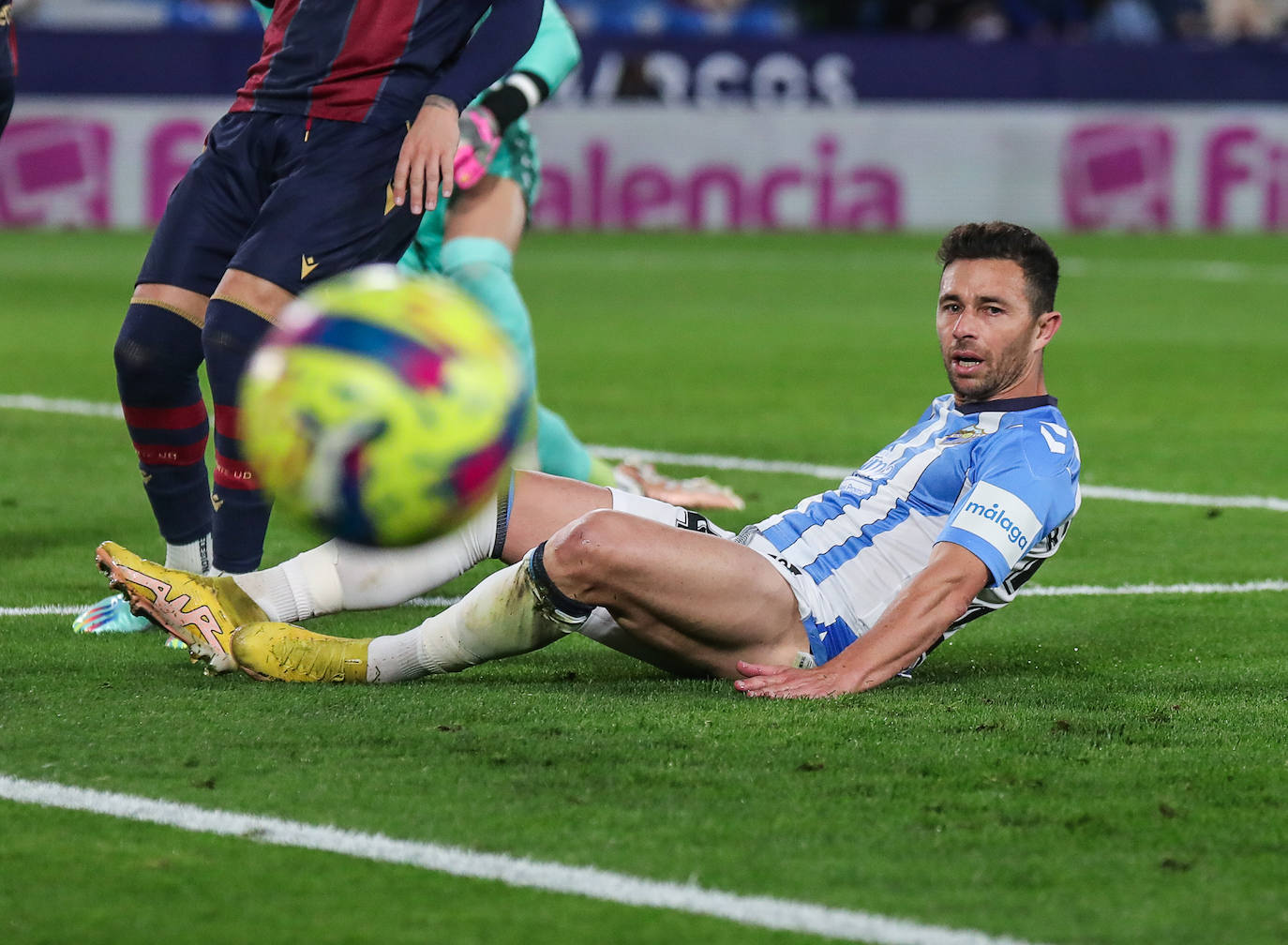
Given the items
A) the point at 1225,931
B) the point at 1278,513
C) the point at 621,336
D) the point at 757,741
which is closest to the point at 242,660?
the point at 757,741

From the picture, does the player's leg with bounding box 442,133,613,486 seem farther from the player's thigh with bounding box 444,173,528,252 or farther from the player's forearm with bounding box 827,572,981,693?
the player's forearm with bounding box 827,572,981,693

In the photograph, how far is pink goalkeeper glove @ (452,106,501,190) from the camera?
6746 millimetres

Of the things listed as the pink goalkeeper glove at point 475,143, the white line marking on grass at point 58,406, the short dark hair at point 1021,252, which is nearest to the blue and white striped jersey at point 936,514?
the short dark hair at point 1021,252

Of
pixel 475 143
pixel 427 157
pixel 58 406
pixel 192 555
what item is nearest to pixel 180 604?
pixel 192 555

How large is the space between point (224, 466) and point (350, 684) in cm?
74

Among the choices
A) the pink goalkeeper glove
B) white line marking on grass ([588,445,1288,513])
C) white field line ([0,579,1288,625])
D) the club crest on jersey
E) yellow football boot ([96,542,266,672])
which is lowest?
white line marking on grass ([588,445,1288,513])

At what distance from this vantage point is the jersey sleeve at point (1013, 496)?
167 inches

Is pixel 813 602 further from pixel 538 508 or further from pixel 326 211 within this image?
pixel 326 211

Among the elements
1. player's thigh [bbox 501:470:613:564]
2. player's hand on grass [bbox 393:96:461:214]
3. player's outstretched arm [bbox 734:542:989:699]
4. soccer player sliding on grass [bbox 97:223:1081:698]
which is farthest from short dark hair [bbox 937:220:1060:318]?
player's hand on grass [bbox 393:96:461:214]

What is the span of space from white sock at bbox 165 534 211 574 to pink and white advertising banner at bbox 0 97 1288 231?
1510cm

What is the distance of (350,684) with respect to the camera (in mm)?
4352

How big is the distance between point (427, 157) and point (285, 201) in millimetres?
321

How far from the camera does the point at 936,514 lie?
4.56 meters

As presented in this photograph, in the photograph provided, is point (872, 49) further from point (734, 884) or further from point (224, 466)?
point (734, 884)
